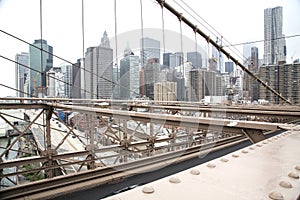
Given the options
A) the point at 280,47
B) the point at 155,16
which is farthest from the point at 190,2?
the point at 280,47

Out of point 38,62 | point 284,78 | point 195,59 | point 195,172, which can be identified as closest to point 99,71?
point 38,62

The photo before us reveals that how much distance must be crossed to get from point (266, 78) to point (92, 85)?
729 cm

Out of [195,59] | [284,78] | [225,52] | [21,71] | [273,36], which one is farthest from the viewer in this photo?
[225,52]

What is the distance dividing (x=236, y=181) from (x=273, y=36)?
9.22m

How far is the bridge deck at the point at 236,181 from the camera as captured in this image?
455mm

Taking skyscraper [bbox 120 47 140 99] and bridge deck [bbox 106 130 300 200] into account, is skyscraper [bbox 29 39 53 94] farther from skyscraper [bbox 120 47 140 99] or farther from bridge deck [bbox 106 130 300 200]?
bridge deck [bbox 106 130 300 200]

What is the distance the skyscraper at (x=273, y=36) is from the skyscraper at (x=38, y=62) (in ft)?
22.4

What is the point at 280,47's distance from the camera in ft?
26.4

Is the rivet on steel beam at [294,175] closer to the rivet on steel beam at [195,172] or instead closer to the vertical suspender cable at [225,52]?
the rivet on steel beam at [195,172]

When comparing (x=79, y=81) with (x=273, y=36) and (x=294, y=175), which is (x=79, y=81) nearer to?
(x=294, y=175)

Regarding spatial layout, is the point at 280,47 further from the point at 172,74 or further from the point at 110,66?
the point at 110,66

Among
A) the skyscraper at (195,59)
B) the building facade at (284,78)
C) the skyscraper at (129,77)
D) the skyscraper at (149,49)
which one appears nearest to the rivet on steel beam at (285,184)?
the skyscraper at (129,77)

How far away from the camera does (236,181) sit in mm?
530

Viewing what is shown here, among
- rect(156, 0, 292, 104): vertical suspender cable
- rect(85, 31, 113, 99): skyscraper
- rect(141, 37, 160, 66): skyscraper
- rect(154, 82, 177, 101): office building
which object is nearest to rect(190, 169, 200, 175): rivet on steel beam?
rect(85, 31, 113, 99): skyscraper
